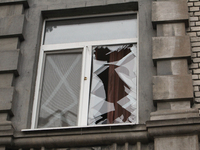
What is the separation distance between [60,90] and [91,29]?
1.38m

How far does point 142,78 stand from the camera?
7.66 m

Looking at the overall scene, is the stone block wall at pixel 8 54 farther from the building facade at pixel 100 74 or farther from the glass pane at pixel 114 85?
the glass pane at pixel 114 85

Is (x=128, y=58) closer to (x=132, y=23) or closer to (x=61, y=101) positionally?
(x=132, y=23)

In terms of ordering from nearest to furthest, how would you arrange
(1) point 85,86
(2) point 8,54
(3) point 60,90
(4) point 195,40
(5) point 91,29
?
(4) point 195,40, (1) point 85,86, (3) point 60,90, (2) point 8,54, (5) point 91,29

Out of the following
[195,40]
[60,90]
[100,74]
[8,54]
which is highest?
[195,40]

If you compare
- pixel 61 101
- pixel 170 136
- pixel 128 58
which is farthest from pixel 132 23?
pixel 170 136

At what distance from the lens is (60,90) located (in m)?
8.10

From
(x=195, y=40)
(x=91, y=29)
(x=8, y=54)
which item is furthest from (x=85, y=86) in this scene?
(x=195, y=40)

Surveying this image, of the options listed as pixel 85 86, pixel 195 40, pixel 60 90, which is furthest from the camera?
pixel 60 90

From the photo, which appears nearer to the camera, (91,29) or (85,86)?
(85,86)

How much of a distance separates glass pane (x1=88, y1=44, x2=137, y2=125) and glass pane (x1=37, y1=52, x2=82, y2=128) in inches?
11.9

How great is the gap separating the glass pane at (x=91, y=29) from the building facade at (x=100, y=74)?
0.02 meters

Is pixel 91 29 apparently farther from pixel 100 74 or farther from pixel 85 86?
pixel 85 86

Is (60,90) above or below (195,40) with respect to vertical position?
below
